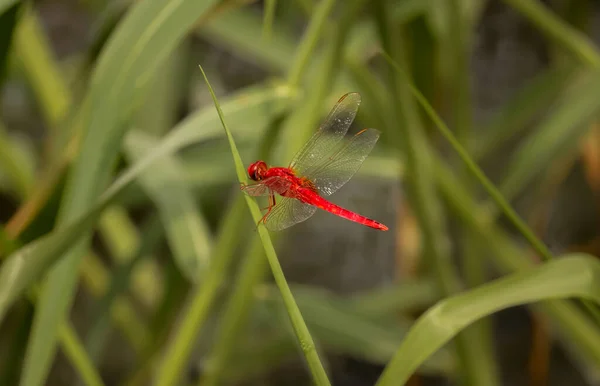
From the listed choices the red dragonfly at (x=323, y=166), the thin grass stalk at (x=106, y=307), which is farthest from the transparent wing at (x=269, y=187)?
the thin grass stalk at (x=106, y=307)

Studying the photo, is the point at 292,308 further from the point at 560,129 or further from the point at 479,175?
the point at 560,129

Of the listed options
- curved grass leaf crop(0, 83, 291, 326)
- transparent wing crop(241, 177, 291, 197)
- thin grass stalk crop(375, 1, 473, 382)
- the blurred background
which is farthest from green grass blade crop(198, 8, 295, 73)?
transparent wing crop(241, 177, 291, 197)

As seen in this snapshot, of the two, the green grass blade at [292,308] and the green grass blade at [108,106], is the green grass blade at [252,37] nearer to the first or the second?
the green grass blade at [108,106]

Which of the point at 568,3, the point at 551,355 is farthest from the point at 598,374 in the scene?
the point at 568,3

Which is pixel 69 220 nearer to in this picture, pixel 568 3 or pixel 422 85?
pixel 422 85

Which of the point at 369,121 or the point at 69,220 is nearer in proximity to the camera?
the point at 69,220

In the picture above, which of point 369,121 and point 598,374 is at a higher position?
point 369,121
